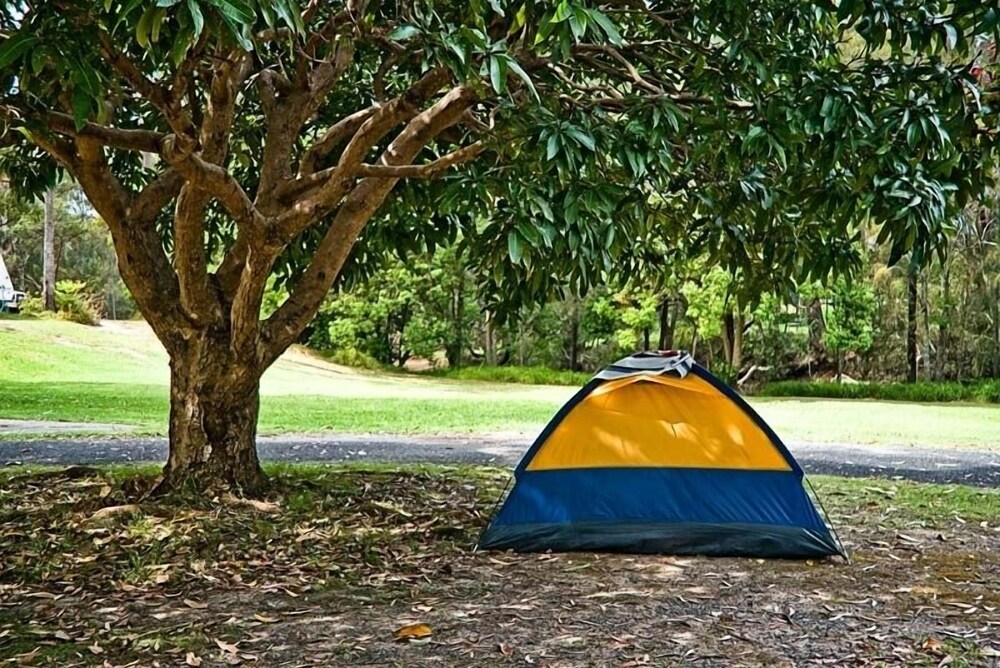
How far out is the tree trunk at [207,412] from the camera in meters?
6.28

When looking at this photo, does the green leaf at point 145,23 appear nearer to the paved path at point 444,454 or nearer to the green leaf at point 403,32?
the green leaf at point 403,32

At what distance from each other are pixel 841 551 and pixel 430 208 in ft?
12.0

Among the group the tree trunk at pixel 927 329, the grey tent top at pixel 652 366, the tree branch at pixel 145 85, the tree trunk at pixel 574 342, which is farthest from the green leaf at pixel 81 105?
the tree trunk at pixel 574 342

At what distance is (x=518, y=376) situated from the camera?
2641cm

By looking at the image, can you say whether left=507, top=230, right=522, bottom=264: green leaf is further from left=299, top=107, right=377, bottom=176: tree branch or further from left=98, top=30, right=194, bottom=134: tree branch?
left=299, top=107, right=377, bottom=176: tree branch

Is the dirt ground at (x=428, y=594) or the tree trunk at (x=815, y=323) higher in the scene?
the tree trunk at (x=815, y=323)

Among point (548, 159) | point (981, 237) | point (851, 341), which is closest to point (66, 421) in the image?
point (548, 159)

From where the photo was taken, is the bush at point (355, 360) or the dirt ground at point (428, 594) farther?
the bush at point (355, 360)

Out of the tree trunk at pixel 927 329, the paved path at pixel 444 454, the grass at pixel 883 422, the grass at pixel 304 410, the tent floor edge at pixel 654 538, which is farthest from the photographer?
the tree trunk at pixel 927 329

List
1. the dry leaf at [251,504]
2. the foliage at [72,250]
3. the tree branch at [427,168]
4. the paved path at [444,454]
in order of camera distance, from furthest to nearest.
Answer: the foliage at [72,250]
the paved path at [444,454]
the dry leaf at [251,504]
the tree branch at [427,168]

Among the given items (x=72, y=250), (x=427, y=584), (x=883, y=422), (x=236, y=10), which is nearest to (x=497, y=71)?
(x=236, y=10)

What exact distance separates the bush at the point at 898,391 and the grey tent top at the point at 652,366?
18.3m

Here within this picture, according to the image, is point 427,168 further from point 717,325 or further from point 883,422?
point 717,325

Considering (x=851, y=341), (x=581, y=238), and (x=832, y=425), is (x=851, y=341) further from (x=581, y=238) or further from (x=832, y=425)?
(x=581, y=238)
